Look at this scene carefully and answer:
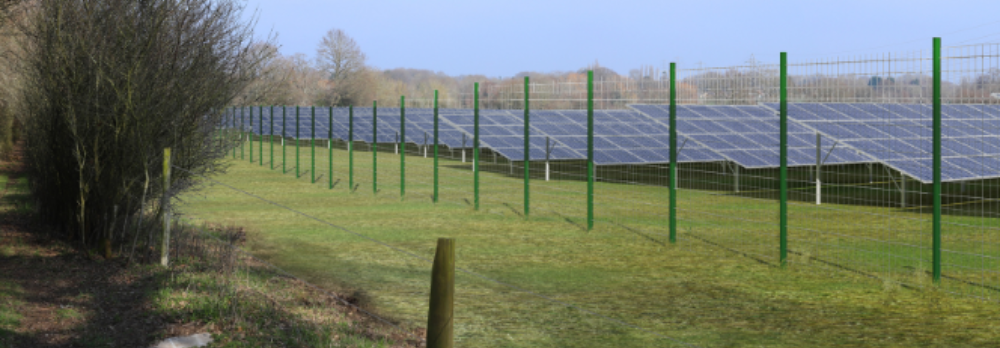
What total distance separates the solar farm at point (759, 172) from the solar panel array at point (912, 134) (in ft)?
0.18

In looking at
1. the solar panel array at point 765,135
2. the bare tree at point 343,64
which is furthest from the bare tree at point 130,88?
the bare tree at point 343,64

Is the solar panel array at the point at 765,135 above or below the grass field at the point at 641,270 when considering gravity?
above

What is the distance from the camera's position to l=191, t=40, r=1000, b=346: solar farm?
9.74 meters

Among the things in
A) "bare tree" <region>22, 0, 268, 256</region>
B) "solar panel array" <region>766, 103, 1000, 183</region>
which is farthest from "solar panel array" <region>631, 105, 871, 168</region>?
"bare tree" <region>22, 0, 268, 256</region>

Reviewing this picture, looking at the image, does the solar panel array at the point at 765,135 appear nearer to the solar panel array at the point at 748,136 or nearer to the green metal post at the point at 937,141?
the solar panel array at the point at 748,136

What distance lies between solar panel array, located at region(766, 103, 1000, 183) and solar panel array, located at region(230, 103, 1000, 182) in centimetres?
2

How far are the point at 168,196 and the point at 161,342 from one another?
351 centimetres

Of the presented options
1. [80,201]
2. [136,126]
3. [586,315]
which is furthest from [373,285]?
[80,201]

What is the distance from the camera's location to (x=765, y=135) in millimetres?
22578

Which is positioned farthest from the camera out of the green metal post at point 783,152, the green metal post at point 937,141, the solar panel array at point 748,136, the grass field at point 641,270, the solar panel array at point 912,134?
the solar panel array at point 748,136

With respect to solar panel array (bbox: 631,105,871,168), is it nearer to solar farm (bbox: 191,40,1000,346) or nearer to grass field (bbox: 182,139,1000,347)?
solar farm (bbox: 191,40,1000,346)

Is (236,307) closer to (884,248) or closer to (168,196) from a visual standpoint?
(168,196)

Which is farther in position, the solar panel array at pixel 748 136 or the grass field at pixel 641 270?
the solar panel array at pixel 748 136

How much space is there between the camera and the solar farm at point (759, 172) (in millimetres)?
9742
